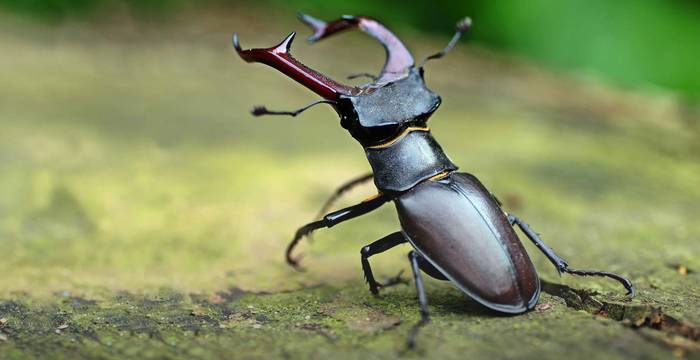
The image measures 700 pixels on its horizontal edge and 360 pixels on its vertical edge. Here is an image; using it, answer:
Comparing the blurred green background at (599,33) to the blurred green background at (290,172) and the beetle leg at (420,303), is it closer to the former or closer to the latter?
Result: the blurred green background at (290,172)

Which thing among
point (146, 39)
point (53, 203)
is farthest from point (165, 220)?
point (146, 39)

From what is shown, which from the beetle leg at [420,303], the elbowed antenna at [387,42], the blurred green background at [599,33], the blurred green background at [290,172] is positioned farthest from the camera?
the blurred green background at [599,33]

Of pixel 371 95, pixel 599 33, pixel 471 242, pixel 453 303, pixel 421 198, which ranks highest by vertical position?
pixel 599 33

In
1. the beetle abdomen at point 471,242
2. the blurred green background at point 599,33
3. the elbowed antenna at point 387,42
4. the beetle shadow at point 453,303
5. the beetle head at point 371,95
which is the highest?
the blurred green background at point 599,33

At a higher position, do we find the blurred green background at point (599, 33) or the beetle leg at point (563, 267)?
the blurred green background at point (599, 33)

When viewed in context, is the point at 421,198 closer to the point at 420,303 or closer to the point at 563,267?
the point at 420,303

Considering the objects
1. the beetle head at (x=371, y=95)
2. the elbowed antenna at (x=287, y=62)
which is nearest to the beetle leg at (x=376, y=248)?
the beetle head at (x=371, y=95)

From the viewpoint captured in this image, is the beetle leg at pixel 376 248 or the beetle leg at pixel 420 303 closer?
the beetle leg at pixel 420 303

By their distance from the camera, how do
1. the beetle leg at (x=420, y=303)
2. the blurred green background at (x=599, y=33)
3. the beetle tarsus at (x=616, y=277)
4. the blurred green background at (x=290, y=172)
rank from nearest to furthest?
the beetle leg at (x=420, y=303) → the blurred green background at (x=290, y=172) → the beetle tarsus at (x=616, y=277) → the blurred green background at (x=599, y=33)

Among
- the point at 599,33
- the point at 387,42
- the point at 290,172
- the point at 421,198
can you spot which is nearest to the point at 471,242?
the point at 421,198

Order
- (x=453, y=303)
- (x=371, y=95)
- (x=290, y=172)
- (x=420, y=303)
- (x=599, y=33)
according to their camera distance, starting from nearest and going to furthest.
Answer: (x=420, y=303) → (x=453, y=303) → (x=371, y=95) → (x=290, y=172) → (x=599, y=33)
